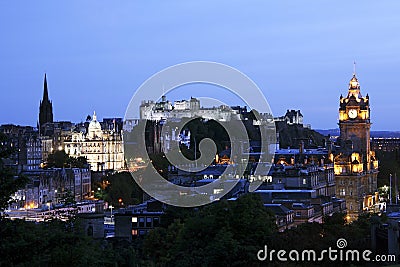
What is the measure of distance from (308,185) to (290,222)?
13.4 m

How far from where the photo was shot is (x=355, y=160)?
74.2 meters

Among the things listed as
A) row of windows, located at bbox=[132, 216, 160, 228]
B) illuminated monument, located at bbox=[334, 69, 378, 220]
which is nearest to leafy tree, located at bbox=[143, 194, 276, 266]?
row of windows, located at bbox=[132, 216, 160, 228]

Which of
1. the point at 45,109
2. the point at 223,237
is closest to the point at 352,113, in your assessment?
the point at 223,237

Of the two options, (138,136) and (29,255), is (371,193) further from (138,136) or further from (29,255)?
(29,255)

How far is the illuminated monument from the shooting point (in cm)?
7131

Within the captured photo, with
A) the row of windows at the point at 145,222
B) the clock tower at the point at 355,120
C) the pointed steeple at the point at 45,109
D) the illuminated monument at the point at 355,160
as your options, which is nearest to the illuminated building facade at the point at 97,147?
the pointed steeple at the point at 45,109

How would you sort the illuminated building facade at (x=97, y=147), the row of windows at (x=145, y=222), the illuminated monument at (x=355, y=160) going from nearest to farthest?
the row of windows at (x=145, y=222) → the illuminated monument at (x=355, y=160) → the illuminated building facade at (x=97, y=147)

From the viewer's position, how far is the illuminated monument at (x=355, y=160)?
7131 centimetres

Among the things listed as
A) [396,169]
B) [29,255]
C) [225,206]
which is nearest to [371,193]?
[396,169]

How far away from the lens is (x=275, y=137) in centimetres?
10600

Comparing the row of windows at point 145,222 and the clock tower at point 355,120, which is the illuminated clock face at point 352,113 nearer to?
the clock tower at point 355,120

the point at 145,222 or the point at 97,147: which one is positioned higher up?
the point at 97,147

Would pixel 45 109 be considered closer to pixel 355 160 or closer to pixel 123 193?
pixel 123 193

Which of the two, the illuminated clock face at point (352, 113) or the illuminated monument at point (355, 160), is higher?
the illuminated clock face at point (352, 113)
